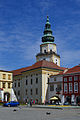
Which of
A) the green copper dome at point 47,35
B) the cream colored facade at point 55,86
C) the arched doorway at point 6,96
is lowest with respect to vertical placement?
the arched doorway at point 6,96

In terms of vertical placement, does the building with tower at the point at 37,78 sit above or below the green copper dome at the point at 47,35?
below

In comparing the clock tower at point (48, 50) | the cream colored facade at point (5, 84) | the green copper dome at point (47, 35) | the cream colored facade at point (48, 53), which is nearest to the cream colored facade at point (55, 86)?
the cream colored facade at point (5, 84)

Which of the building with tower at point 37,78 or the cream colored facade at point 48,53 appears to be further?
the cream colored facade at point 48,53

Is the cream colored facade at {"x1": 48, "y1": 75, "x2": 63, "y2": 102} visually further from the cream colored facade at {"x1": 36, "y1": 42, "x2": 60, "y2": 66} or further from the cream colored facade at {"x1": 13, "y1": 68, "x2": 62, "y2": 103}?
the cream colored facade at {"x1": 36, "y1": 42, "x2": 60, "y2": 66}

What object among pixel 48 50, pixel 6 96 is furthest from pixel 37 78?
pixel 48 50

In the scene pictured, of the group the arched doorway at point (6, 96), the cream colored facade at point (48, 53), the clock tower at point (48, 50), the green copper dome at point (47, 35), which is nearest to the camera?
the arched doorway at point (6, 96)

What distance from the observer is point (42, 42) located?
9619 cm

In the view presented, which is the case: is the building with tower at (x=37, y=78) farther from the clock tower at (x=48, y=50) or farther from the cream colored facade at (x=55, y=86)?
the cream colored facade at (x=55, y=86)

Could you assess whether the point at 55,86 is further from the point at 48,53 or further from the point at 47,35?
the point at 47,35

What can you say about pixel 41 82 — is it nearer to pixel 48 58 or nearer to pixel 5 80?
pixel 5 80

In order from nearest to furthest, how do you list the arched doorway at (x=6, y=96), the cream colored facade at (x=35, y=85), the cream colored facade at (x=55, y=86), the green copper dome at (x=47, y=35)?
the arched doorway at (x=6, y=96) < the cream colored facade at (x=55, y=86) < the cream colored facade at (x=35, y=85) < the green copper dome at (x=47, y=35)

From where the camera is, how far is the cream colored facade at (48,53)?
90.4m

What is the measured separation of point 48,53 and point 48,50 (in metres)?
1.45

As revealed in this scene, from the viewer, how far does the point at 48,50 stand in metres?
91.4
